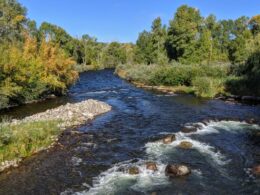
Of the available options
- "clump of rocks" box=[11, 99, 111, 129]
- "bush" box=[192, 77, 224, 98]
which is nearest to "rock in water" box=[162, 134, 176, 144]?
"clump of rocks" box=[11, 99, 111, 129]

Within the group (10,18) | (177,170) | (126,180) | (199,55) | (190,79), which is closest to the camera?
(126,180)

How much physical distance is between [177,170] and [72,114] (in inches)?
523

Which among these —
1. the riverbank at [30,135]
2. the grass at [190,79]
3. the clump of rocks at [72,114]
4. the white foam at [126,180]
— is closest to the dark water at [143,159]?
the white foam at [126,180]

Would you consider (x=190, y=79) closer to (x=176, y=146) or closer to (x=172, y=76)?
(x=172, y=76)

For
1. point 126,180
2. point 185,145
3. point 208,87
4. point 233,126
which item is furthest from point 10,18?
point 126,180

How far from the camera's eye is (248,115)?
25234 mm

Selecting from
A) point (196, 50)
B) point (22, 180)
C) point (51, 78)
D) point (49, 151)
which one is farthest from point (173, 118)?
point (196, 50)

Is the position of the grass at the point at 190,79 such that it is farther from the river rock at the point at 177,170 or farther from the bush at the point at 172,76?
the river rock at the point at 177,170

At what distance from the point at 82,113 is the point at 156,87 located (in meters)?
21.3

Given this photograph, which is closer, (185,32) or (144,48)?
(185,32)

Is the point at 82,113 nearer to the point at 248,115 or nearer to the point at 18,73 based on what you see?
the point at 18,73

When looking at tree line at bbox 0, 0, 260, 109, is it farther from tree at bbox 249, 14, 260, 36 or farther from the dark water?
the dark water

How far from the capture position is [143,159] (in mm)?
15297

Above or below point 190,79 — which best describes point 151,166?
below
